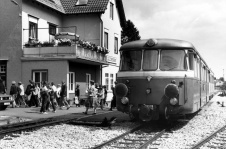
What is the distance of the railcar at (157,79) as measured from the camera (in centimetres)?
1091

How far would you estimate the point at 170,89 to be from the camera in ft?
34.9

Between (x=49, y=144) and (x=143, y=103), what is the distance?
11.2 feet

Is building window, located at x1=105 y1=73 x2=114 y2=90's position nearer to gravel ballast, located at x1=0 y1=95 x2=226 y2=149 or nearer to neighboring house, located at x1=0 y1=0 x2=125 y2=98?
neighboring house, located at x1=0 y1=0 x2=125 y2=98

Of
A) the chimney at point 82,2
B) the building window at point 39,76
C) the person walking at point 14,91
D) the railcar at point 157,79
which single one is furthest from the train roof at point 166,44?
the chimney at point 82,2

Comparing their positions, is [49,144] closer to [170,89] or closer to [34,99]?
[170,89]

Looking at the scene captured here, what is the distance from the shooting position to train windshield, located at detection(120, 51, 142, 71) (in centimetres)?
1170

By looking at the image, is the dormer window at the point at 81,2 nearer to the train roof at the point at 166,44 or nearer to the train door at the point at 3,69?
the train door at the point at 3,69


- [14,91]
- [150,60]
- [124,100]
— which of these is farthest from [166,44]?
[14,91]

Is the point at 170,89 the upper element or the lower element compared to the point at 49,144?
upper

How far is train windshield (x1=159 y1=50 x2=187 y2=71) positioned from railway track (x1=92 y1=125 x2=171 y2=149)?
2.02 metres

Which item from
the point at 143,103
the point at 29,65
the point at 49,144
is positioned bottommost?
the point at 49,144

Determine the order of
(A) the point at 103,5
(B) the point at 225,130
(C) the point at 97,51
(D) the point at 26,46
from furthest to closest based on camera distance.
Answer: (A) the point at 103,5 < (C) the point at 97,51 < (D) the point at 26,46 < (B) the point at 225,130

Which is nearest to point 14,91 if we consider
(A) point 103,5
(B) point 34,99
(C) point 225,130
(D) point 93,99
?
(B) point 34,99

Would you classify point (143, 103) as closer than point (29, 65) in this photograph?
Yes
